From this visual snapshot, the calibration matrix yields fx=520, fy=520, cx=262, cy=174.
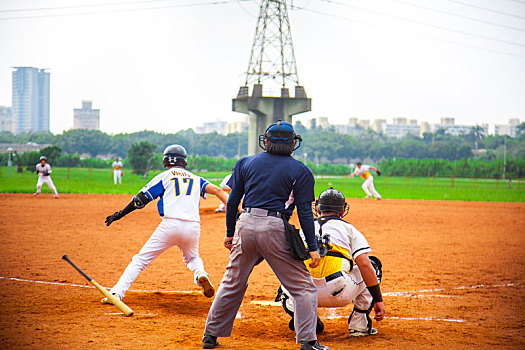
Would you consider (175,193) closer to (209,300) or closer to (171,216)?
(171,216)

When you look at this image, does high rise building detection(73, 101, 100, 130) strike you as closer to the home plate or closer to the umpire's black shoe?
the home plate

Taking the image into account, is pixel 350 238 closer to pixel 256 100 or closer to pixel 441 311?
pixel 441 311

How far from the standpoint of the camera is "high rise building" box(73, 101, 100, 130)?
434 feet

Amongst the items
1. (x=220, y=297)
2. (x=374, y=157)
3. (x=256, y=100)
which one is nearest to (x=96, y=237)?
(x=220, y=297)

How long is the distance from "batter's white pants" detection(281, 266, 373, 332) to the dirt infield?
25 cm

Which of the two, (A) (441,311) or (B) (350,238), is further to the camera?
(A) (441,311)

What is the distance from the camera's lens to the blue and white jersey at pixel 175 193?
21.4 ft

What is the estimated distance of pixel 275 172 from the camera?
4816 millimetres

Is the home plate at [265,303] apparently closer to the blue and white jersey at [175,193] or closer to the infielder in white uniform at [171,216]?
the infielder in white uniform at [171,216]

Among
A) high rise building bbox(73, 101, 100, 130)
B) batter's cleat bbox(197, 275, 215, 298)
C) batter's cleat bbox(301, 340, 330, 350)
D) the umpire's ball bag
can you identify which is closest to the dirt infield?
batter's cleat bbox(197, 275, 215, 298)

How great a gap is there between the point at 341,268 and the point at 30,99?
146 ft

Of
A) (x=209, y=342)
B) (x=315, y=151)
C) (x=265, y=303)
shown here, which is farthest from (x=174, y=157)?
(x=315, y=151)

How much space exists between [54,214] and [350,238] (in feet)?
50.4

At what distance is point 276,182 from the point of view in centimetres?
480
